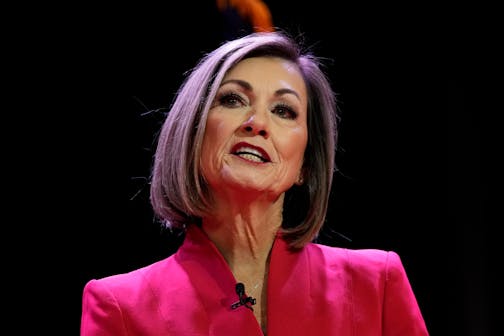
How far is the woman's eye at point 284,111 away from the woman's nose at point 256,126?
0.10 meters

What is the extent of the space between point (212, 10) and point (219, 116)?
2.47 ft

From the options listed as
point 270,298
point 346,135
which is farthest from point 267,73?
point 346,135

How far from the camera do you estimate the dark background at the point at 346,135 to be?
2385 millimetres

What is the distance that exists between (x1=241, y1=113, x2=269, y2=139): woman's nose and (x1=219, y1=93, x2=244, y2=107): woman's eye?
0.09 meters

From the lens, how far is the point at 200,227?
80.9 inches

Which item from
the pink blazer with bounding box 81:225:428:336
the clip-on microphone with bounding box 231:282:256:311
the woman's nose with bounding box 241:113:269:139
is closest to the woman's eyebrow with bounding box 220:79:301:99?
the woman's nose with bounding box 241:113:269:139

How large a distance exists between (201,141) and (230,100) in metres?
0.15

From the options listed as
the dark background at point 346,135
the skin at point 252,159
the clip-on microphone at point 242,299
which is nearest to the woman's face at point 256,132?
the skin at point 252,159

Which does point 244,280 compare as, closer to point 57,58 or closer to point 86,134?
point 86,134

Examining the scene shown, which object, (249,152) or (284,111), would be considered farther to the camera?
(284,111)

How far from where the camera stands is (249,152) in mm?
1852

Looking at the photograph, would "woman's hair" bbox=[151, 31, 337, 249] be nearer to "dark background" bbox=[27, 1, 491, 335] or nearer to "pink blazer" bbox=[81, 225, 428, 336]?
"pink blazer" bbox=[81, 225, 428, 336]

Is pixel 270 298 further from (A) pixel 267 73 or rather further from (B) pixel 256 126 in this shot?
(A) pixel 267 73

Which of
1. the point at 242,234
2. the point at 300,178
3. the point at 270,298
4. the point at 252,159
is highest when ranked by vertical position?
the point at 252,159
